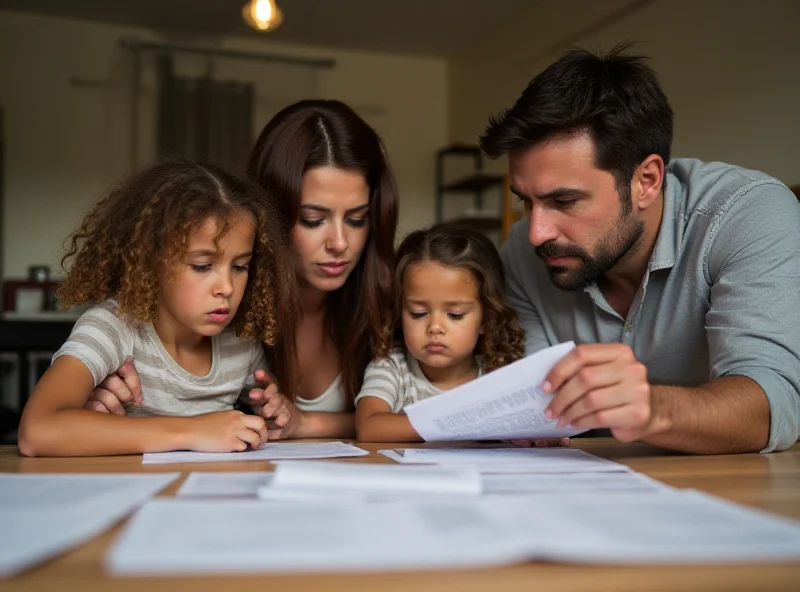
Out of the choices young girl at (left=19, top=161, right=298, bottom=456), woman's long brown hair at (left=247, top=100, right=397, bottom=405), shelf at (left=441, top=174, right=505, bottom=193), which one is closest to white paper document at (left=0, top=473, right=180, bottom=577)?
young girl at (left=19, top=161, right=298, bottom=456)

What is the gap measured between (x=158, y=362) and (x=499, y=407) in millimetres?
730

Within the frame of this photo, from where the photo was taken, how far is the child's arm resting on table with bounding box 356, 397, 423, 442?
1374mm

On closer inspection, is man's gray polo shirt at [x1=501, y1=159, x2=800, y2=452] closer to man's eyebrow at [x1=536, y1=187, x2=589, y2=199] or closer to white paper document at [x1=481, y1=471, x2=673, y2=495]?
man's eyebrow at [x1=536, y1=187, x2=589, y2=199]

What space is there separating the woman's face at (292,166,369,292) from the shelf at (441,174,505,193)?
410 cm

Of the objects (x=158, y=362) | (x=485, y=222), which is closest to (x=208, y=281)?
(x=158, y=362)

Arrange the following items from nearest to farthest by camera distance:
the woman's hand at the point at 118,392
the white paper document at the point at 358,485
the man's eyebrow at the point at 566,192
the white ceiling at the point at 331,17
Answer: the white paper document at the point at 358,485, the woman's hand at the point at 118,392, the man's eyebrow at the point at 566,192, the white ceiling at the point at 331,17

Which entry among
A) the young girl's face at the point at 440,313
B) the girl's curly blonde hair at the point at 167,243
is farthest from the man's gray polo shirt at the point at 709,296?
the girl's curly blonde hair at the point at 167,243

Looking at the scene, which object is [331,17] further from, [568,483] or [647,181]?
[568,483]

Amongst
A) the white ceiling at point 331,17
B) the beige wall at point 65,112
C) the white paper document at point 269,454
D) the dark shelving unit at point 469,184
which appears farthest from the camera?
the dark shelving unit at point 469,184

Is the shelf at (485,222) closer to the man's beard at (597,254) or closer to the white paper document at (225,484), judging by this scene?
the man's beard at (597,254)

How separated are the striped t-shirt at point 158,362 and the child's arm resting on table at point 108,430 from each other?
3.9 inches

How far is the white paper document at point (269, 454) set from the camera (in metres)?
1.05

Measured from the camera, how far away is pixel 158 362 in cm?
144

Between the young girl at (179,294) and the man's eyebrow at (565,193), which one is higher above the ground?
the man's eyebrow at (565,193)
